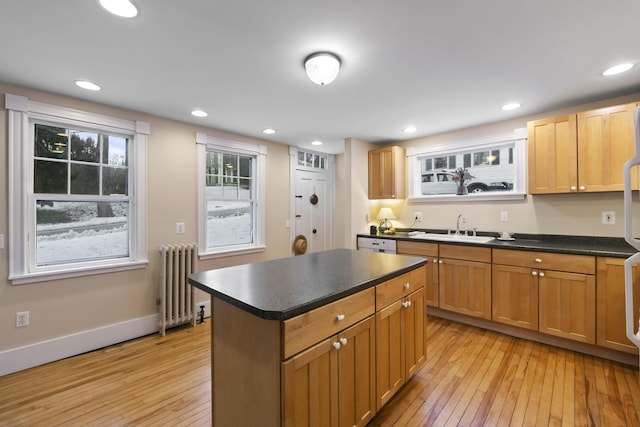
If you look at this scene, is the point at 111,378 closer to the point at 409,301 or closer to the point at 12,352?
the point at 12,352

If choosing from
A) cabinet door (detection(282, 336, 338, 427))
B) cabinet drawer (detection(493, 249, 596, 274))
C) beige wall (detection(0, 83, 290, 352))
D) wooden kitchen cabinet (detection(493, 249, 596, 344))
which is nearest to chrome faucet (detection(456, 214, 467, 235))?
cabinet drawer (detection(493, 249, 596, 274))

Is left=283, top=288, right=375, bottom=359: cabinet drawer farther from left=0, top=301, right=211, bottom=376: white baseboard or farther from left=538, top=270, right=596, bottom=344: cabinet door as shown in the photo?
left=0, top=301, right=211, bottom=376: white baseboard

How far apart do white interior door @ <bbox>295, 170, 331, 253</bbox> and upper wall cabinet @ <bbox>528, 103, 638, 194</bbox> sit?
3.05m

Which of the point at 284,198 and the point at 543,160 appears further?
the point at 284,198

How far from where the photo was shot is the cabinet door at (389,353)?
170 cm

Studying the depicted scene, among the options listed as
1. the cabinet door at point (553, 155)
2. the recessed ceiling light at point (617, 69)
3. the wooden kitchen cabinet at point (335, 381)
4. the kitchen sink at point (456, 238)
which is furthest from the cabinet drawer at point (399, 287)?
the recessed ceiling light at point (617, 69)

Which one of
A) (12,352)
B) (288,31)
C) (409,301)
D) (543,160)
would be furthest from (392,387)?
(12,352)

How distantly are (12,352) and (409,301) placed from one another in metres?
3.18

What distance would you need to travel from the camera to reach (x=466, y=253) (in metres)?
3.15

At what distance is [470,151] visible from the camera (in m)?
3.76

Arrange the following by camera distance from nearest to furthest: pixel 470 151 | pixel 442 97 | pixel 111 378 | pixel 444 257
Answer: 1. pixel 111 378
2. pixel 442 97
3. pixel 444 257
4. pixel 470 151

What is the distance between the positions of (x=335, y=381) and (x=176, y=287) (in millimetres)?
2389

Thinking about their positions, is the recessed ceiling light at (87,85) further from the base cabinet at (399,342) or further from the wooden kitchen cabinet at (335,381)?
the base cabinet at (399,342)

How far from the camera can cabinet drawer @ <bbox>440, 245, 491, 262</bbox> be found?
119 inches
